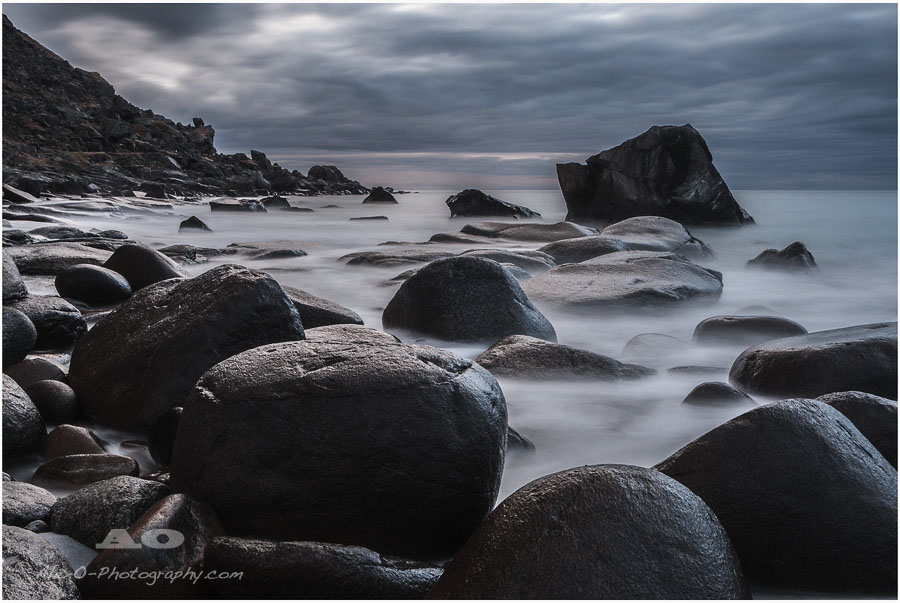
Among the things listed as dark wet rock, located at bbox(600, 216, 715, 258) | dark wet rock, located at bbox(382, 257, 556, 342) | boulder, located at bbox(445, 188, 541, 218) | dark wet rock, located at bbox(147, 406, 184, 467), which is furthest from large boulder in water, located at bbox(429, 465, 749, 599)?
boulder, located at bbox(445, 188, 541, 218)

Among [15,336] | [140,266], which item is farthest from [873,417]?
[140,266]

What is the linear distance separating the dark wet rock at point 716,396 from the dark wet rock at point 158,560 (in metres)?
2.63

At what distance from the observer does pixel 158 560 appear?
1.98 metres

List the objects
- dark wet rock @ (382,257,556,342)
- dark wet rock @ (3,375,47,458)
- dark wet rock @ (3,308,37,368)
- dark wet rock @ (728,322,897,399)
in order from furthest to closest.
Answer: dark wet rock @ (382,257,556,342), dark wet rock @ (3,308,37,368), dark wet rock @ (728,322,897,399), dark wet rock @ (3,375,47,458)

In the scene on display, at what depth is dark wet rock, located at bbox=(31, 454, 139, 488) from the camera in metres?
2.74

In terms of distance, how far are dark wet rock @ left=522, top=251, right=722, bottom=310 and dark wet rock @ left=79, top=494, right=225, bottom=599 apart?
4909mm

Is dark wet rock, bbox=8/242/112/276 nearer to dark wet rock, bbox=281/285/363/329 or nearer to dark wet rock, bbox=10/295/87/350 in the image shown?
dark wet rock, bbox=10/295/87/350

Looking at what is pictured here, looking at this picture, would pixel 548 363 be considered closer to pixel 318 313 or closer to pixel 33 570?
pixel 318 313

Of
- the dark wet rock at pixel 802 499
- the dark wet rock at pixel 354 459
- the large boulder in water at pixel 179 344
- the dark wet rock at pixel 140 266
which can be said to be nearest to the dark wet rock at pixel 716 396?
the dark wet rock at pixel 802 499

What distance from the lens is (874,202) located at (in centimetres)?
2803

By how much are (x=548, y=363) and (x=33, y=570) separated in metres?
2.93

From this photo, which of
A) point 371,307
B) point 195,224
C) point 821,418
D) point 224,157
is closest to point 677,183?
point 195,224

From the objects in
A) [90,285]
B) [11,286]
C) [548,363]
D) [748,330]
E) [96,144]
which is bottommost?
[748,330]

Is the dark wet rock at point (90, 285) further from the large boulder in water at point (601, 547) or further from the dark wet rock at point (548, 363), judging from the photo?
the large boulder in water at point (601, 547)
